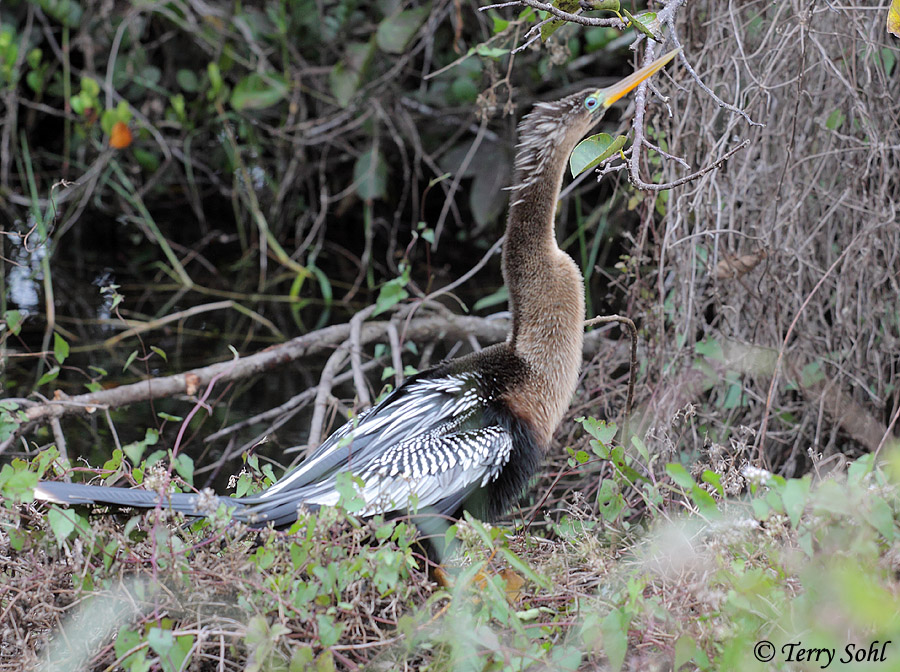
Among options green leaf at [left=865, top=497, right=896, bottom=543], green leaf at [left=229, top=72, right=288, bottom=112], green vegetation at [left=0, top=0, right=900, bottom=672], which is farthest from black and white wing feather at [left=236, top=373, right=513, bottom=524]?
green leaf at [left=229, top=72, right=288, bottom=112]

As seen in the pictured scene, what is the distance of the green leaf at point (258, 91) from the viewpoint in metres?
5.32

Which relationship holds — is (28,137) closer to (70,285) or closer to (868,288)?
(70,285)

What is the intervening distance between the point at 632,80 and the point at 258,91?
332 cm

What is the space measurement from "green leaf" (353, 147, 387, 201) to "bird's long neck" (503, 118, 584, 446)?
2824 millimetres

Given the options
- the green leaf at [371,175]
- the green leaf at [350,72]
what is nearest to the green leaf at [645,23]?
the green leaf at [350,72]

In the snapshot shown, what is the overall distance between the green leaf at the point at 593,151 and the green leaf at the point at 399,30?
3170 millimetres

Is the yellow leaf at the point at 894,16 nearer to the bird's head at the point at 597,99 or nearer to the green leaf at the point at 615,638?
the bird's head at the point at 597,99

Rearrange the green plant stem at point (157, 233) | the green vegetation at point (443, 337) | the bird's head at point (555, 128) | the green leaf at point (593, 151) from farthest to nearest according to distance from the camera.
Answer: the green plant stem at point (157, 233) → the bird's head at point (555, 128) → the green leaf at point (593, 151) → the green vegetation at point (443, 337)

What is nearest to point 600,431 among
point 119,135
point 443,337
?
point 443,337

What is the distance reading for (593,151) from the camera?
1982 mm

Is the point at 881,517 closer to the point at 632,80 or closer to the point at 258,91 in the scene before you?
the point at 632,80

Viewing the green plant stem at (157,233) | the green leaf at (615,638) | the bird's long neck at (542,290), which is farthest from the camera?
the green plant stem at (157,233)

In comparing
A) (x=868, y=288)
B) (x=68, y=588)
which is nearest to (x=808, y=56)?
(x=868, y=288)

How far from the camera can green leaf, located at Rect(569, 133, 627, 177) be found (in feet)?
6.35
